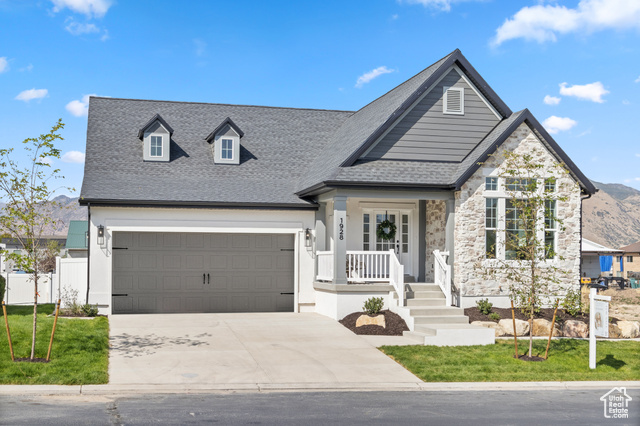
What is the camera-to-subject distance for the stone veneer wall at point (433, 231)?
1900 centimetres

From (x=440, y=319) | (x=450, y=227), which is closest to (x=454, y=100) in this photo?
(x=450, y=227)

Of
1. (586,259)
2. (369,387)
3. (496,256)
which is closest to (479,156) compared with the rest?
(496,256)

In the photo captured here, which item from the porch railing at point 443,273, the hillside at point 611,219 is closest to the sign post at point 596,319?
the porch railing at point 443,273

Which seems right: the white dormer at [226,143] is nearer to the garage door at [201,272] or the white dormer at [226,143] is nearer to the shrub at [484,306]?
the garage door at [201,272]

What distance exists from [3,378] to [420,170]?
1192 cm

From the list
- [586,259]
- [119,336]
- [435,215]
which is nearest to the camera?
[119,336]

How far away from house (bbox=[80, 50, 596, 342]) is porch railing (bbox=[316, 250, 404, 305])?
0.23 ft

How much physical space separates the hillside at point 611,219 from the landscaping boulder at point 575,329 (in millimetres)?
119183

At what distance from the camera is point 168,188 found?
19.7 metres

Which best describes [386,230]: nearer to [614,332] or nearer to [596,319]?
[614,332]

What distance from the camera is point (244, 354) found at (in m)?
13.1

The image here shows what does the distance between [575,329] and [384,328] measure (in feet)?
15.9

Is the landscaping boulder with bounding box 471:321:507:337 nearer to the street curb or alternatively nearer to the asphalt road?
the street curb

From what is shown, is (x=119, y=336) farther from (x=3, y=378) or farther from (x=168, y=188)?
(x=168, y=188)
